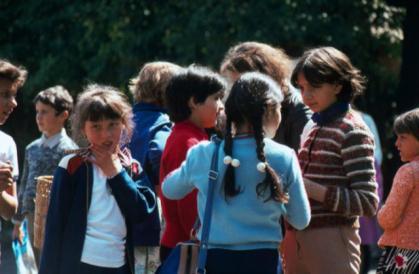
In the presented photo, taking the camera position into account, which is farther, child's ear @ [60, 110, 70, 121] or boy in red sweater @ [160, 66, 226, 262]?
child's ear @ [60, 110, 70, 121]

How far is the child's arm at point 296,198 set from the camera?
14.7ft

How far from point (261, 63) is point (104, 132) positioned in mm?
1132

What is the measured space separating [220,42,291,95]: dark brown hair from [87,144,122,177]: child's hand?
43.3 inches

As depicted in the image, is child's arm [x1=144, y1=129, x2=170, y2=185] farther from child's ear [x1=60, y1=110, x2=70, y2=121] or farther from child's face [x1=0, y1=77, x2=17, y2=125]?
child's ear [x1=60, y1=110, x2=70, y2=121]

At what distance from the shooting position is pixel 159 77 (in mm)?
6000

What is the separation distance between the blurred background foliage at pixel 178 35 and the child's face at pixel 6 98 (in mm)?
5853

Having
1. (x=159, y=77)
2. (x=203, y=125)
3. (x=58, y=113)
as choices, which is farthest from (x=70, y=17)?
(x=203, y=125)

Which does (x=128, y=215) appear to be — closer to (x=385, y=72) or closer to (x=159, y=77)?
(x=159, y=77)

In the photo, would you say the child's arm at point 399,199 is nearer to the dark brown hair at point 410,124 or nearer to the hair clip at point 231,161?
the dark brown hair at point 410,124

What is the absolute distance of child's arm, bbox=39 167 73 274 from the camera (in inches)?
192

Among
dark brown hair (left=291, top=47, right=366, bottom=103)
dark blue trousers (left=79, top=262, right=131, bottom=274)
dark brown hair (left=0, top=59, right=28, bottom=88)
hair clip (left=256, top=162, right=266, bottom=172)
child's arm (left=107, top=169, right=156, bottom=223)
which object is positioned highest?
dark brown hair (left=291, top=47, right=366, bottom=103)

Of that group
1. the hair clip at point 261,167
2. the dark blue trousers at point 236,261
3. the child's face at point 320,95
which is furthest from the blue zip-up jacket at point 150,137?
the hair clip at point 261,167

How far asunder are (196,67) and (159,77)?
73 cm

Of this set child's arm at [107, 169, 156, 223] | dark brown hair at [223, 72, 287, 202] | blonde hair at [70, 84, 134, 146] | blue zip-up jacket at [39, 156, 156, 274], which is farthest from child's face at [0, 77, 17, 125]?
dark brown hair at [223, 72, 287, 202]
